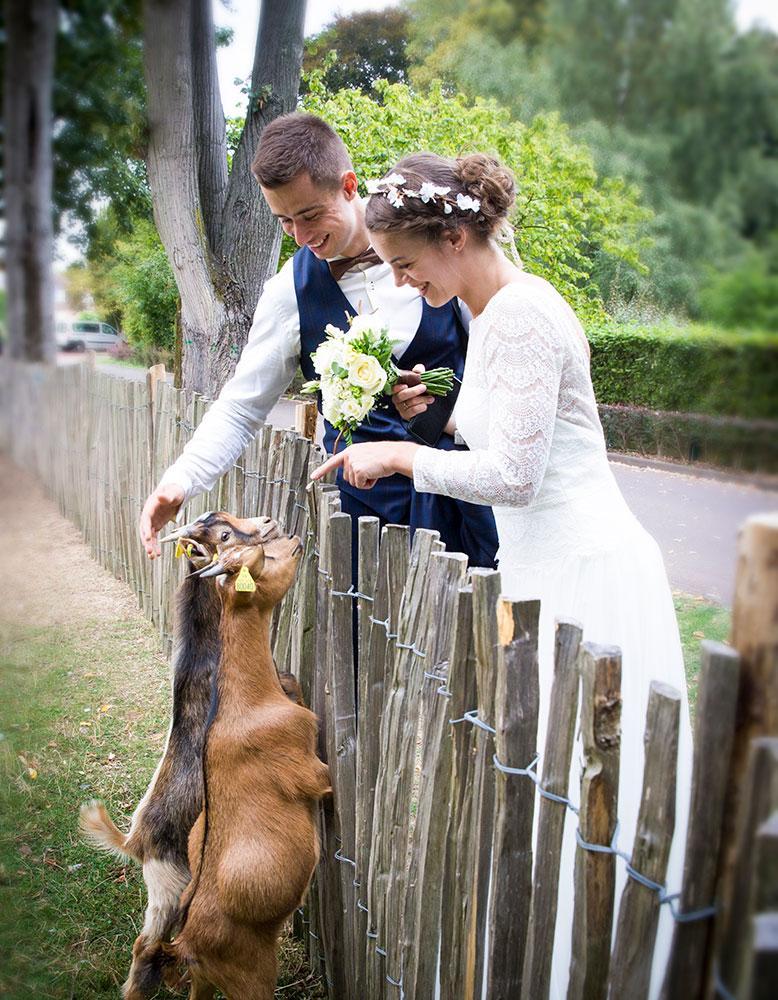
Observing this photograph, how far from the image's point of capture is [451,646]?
2.04 m

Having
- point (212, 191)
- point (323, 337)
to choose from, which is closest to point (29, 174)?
point (323, 337)

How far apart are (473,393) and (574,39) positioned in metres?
1.26

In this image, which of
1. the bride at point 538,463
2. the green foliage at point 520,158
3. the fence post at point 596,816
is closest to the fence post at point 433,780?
the bride at point 538,463

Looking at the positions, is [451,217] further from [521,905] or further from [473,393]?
[521,905]

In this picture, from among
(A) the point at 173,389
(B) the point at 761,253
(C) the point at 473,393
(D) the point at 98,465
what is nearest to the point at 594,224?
(A) the point at 173,389

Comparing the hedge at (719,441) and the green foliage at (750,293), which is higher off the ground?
the green foliage at (750,293)

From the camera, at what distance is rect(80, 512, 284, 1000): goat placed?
266 centimetres

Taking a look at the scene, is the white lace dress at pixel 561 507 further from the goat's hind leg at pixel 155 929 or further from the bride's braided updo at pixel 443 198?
the goat's hind leg at pixel 155 929

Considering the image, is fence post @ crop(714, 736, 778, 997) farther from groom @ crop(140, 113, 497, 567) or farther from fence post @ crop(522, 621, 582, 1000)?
groom @ crop(140, 113, 497, 567)

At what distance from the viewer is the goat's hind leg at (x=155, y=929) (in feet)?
8.54

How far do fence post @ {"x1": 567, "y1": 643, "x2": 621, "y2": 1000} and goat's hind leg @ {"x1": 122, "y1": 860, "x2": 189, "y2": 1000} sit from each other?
1.43 metres

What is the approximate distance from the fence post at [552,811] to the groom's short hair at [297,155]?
Result: 177 centimetres

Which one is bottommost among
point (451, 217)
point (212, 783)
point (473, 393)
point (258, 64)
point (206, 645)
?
point (212, 783)

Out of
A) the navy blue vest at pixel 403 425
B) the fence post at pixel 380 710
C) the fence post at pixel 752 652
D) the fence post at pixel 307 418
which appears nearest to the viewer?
the fence post at pixel 752 652
